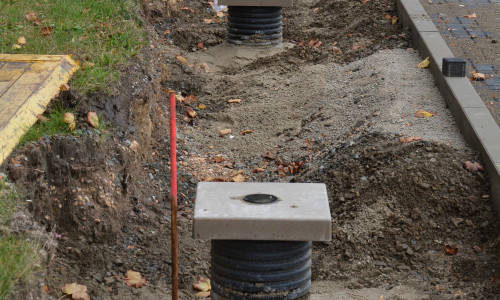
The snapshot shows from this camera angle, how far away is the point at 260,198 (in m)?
4.02

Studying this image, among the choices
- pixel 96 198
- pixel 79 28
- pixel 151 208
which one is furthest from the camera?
pixel 79 28

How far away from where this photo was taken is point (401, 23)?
9.25 m

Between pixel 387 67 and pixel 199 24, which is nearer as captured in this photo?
pixel 387 67

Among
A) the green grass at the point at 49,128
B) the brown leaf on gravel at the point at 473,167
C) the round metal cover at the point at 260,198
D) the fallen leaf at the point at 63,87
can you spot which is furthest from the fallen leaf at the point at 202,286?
the brown leaf on gravel at the point at 473,167

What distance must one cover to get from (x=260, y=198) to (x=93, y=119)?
1921 millimetres

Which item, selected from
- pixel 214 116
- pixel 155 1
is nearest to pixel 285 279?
pixel 214 116

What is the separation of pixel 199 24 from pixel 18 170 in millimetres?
6274

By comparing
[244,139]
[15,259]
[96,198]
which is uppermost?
[15,259]

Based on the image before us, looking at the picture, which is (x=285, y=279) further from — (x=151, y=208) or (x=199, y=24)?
(x=199, y=24)

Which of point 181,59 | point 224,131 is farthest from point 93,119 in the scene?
point 181,59

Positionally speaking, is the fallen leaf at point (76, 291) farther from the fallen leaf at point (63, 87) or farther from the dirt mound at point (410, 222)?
the fallen leaf at point (63, 87)

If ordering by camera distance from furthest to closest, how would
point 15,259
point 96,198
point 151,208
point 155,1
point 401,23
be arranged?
point 155,1 < point 401,23 < point 151,208 < point 96,198 < point 15,259

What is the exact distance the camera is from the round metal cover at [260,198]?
3.98 metres

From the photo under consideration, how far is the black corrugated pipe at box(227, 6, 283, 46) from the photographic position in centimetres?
959
